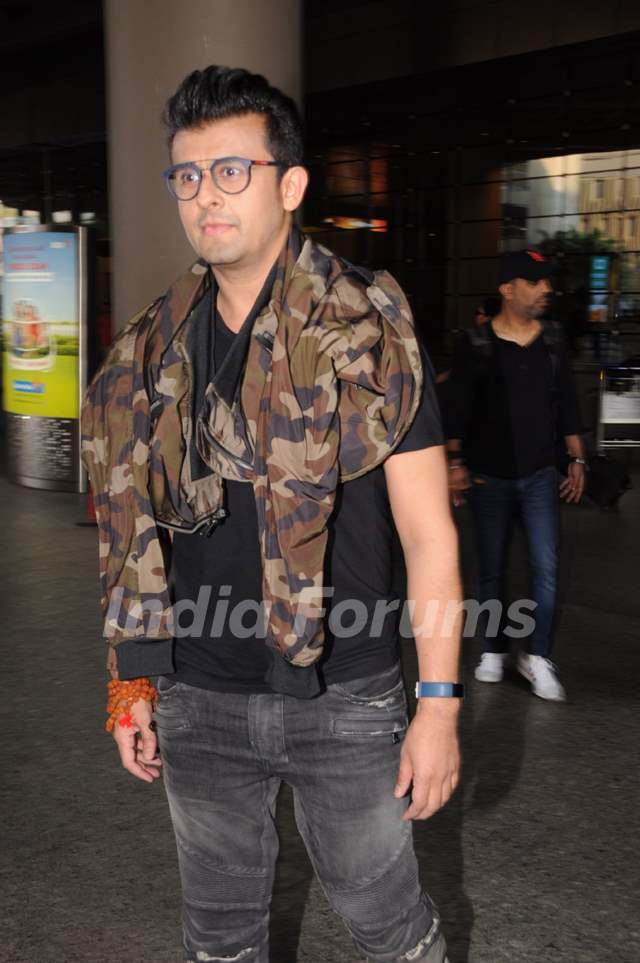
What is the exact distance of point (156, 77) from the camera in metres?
7.68

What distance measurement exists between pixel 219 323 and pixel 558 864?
7.59ft

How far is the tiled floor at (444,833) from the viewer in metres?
3.21

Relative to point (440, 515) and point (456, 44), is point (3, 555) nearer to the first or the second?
point (440, 515)

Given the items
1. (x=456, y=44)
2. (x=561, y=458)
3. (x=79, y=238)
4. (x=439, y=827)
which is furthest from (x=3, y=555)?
(x=456, y=44)

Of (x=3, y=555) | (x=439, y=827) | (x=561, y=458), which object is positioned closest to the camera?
(x=439, y=827)

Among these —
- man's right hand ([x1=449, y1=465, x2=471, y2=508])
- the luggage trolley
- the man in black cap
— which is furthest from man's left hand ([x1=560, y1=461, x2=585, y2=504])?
the luggage trolley

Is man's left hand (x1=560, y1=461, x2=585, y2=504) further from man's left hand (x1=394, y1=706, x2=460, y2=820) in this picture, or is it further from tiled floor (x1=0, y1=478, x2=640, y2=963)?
man's left hand (x1=394, y1=706, x2=460, y2=820)

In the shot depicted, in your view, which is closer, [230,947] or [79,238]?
[230,947]

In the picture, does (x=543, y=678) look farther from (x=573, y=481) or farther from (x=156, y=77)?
(x=156, y=77)

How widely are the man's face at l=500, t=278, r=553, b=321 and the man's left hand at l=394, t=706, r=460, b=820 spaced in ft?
11.5

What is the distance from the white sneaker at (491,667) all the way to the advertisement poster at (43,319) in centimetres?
619

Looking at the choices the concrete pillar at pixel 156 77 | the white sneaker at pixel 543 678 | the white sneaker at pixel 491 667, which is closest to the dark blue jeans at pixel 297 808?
the white sneaker at pixel 543 678

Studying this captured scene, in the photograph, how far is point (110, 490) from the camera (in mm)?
2059

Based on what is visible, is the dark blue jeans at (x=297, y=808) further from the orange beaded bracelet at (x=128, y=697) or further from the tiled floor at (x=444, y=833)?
the tiled floor at (x=444, y=833)
